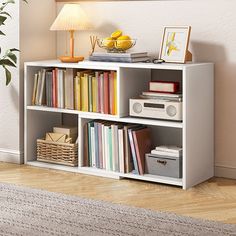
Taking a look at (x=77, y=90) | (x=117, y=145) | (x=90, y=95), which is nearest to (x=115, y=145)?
(x=117, y=145)

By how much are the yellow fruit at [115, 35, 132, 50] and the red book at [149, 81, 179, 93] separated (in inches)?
13.3

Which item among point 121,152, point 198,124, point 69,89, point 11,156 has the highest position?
point 69,89

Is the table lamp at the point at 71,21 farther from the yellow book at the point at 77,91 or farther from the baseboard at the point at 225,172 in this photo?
the baseboard at the point at 225,172

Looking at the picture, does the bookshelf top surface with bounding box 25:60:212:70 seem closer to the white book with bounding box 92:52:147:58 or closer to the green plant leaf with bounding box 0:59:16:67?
the white book with bounding box 92:52:147:58

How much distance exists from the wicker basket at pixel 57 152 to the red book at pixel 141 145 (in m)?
0.53

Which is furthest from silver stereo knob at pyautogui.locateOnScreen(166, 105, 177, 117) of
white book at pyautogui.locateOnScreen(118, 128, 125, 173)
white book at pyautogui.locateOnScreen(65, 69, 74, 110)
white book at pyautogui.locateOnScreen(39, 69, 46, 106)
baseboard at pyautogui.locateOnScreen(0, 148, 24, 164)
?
baseboard at pyautogui.locateOnScreen(0, 148, 24, 164)

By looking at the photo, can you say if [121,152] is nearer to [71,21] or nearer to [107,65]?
[107,65]

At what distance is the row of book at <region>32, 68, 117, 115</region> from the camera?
4281mm

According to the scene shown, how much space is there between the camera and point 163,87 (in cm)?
409

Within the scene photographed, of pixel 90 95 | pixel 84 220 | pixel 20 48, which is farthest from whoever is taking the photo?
pixel 20 48

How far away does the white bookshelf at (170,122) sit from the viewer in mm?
3943

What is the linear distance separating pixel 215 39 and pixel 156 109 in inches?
24.5

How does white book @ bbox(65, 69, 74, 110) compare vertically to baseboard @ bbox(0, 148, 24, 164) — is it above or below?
above

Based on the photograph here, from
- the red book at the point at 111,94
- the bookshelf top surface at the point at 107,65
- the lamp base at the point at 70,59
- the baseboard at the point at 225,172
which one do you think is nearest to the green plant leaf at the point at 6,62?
the bookshelf top surface at the point at 107,65
